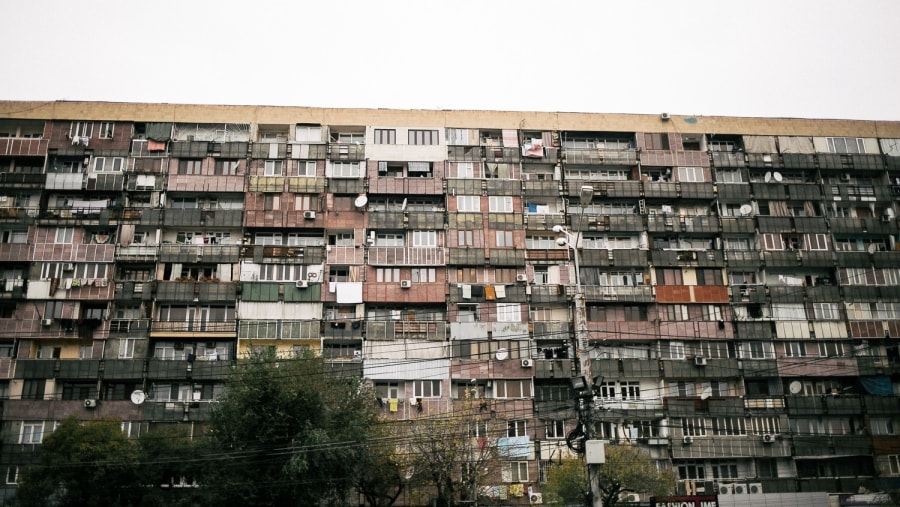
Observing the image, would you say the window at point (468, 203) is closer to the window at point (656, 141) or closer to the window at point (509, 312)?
the window at point (509, 312)

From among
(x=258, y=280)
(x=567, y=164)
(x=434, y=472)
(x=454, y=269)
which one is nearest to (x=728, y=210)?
(x=567, y=164)

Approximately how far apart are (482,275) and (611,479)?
15101 mm

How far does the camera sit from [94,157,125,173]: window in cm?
5184

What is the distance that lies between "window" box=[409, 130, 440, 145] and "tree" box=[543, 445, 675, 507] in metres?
22.1

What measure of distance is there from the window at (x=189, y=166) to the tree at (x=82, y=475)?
18.2 m

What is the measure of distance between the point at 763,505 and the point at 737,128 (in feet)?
81.2

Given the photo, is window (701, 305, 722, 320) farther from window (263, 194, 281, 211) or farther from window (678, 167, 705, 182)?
window (263, 194, 281, 211)

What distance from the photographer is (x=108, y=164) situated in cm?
5197

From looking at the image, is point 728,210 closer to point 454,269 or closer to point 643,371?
point 643,371

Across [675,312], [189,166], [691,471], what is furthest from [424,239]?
[691,471]

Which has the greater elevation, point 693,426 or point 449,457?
point 693,426

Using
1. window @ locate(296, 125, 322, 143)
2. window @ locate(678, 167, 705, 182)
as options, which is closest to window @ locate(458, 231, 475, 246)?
window @ locate(296, 125, 322, 143)

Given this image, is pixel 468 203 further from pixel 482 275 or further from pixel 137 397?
pixel 137 397

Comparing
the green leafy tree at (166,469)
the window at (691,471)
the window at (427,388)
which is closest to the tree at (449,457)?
the window at (427,388)
